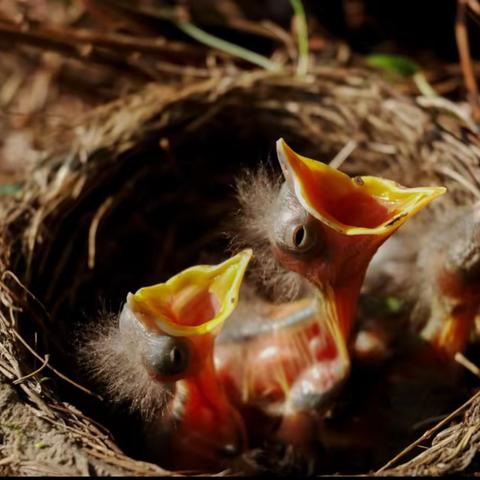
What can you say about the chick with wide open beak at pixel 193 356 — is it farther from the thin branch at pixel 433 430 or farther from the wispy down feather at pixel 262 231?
the thin branch at pixel 433 430

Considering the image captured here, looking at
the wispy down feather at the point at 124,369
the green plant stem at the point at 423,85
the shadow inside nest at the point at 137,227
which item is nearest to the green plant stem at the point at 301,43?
the shadow inside nest at the point at 137,227

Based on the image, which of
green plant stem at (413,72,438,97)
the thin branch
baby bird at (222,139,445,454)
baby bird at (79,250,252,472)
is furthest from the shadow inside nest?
the thin branch

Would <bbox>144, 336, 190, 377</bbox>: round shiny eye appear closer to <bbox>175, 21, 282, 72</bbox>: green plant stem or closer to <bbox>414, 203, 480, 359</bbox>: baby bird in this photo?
<bbox>414, 203, 480, 359</bbox>: baby bird

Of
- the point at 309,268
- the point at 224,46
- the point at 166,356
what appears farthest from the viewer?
the point at 224,46

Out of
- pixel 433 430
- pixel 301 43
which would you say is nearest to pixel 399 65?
pixel 301 43

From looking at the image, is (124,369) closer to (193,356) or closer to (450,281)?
A: (193,356)

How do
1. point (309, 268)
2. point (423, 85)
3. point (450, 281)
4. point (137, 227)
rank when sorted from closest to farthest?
point (309, 268), point (450, 281), point (137, 227), point (423, 85)
